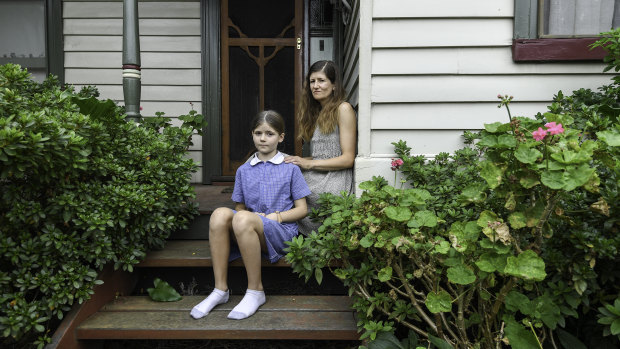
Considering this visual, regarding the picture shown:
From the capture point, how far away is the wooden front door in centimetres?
420

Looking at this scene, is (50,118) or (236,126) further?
(236,126)

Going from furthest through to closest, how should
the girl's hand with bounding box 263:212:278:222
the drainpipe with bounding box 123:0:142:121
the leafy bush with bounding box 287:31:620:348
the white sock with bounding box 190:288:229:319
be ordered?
the drainpipe with bounding box 123:0:142:121 < the girl's hand with bounding box 263:212:278:222 < the white sock with bounding box 190:288:229:319 < the leafy bush with bounding box 287:31:620:348

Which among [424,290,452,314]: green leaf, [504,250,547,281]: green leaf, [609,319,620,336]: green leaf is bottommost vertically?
[609,319,620,336]: green leaf

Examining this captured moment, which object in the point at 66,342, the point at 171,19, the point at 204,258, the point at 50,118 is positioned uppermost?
the point at 171,19

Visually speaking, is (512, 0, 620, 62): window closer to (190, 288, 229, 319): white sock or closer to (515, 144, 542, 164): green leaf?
(515, 144, 542, 164): green leaf

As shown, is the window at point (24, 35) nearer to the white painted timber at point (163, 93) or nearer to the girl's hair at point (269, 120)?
the white painted timber at point (163, 93)

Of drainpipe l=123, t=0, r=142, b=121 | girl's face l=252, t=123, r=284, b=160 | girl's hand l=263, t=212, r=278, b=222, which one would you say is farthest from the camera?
drainpipe l=123, t=0, r=142, b=121

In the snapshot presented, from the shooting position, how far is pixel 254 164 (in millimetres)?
2533

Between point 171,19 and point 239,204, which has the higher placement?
point 171,19

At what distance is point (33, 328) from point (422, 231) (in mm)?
1800

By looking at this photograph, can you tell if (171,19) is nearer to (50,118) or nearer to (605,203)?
(50,118)

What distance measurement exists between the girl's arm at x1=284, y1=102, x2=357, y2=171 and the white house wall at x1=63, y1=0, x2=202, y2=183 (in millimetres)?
1980

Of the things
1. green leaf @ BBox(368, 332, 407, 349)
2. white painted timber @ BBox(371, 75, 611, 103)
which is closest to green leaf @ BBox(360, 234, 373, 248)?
green leaf @ BBox(368, 332, 407, 349)

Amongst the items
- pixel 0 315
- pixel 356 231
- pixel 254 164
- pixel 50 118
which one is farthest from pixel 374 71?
pixel 0 315
